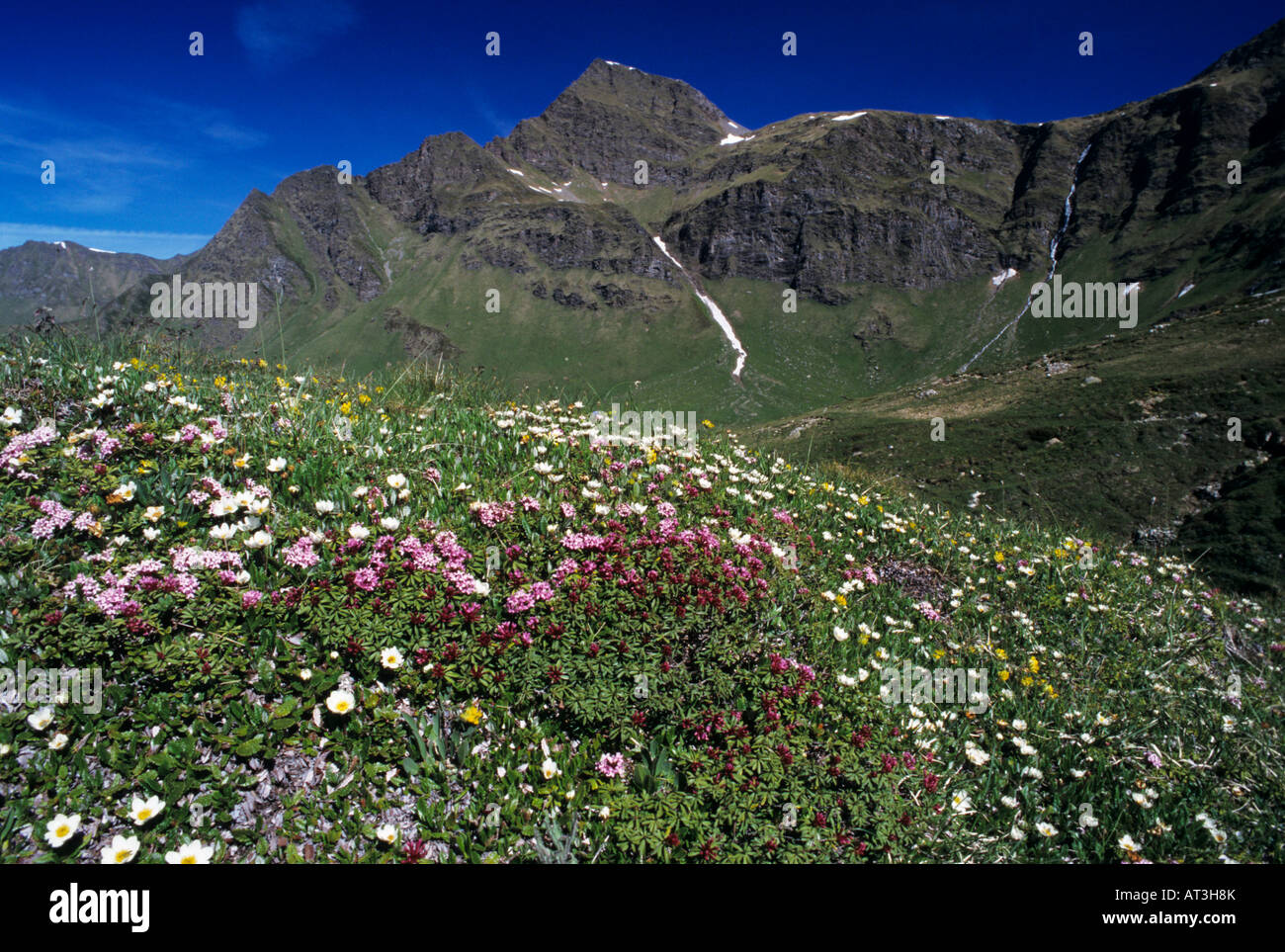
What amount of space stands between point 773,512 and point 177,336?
788cm

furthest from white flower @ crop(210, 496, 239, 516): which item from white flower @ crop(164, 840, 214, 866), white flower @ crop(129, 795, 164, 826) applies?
white flower @ crop(164, 840, 214, 866)

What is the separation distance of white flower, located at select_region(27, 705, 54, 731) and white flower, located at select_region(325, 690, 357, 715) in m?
1.18

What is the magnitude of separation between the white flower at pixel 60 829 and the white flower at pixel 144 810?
0.61 ft

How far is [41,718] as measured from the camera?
2.81m

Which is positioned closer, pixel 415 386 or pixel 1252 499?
pixel 415 386

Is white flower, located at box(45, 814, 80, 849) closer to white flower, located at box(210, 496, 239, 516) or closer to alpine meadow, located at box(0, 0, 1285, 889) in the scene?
alpine meadow, located at box(0, 0, 1285, 889)

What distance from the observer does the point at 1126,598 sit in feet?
22.6

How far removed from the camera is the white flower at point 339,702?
3162 mm

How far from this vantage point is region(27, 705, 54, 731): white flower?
279 cm

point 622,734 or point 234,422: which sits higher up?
point 234,422

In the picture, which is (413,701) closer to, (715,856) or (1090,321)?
(715,856)

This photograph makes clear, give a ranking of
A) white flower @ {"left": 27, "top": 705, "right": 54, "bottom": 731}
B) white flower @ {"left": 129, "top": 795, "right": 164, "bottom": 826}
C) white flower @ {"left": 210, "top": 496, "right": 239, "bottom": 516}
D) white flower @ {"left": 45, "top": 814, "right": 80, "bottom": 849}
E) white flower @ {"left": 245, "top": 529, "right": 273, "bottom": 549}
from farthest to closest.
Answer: white flower @ {"left": 210, "top": 496, "right": 239, "bottom": 516}, white flower @ {"left": 245, "top": 529, "right": 273, "bottom": 549}, white flower @ {"left": 27, "top": 705, "right": 54, "bottom": 731}, white flower @ {"left": 129, "top": 795, "right": 164, "bottom": 826}, white flower @ {"left": 45, "top": 814, "right": 80, "bottom": 849}

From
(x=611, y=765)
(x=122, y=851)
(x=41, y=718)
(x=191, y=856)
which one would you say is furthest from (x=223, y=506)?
(x=611, y=765)
